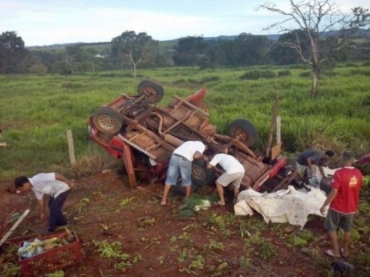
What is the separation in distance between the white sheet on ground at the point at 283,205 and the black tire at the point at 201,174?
79cm

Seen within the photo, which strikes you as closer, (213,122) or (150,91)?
(150,91)

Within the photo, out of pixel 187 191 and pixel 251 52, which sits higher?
pixel 187 191

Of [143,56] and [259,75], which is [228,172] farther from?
[143,56]

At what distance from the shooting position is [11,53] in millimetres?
61969

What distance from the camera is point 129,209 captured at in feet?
23.7

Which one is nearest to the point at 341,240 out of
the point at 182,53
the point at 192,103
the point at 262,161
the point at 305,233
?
the point at 305,233

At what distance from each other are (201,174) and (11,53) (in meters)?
62.8

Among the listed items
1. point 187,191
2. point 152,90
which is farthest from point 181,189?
point 152,90

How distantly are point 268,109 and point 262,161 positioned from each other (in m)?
6.72

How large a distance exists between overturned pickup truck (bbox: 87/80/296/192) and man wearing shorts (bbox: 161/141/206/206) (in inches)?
11.3

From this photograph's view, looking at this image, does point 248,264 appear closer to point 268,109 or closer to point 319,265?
point 319,265

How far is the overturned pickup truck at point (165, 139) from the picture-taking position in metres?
7.51

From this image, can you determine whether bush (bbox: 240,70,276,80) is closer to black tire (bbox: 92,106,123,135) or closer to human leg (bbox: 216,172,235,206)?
black tire (bbox: 92,106,123,135)

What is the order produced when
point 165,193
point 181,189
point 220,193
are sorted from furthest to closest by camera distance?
point 181,189 < point 165,193 < point 220,193
